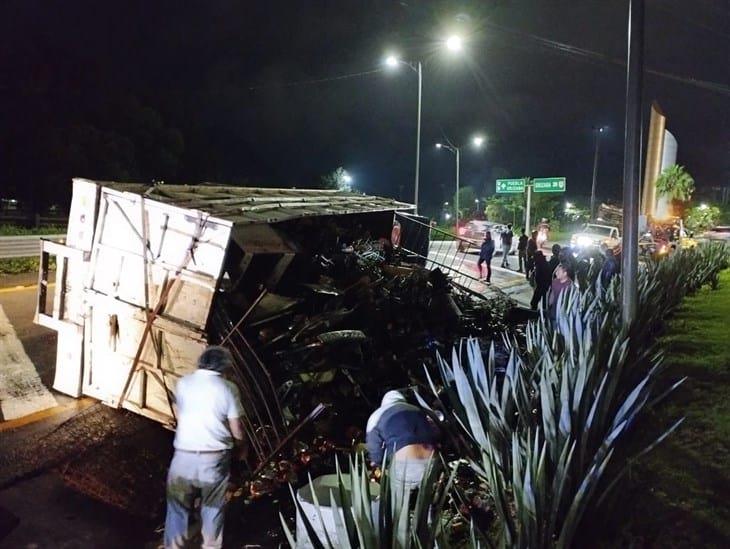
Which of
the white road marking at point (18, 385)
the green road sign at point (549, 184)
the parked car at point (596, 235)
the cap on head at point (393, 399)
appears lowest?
the white road marking at point (18, 385)

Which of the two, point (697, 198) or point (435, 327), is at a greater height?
point (697, 198)

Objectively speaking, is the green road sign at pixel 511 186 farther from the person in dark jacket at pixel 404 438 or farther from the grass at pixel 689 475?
the person in dark jacket at pixel 404 438

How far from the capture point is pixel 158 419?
568 centimetres

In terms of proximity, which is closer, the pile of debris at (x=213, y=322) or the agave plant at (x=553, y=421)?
the agave plant at (x=553, y=421)

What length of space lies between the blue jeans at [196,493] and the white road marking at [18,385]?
317cm

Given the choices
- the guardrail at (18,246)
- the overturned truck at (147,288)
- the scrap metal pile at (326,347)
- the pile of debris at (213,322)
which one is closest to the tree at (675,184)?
the scrap metal pile at (326,347)

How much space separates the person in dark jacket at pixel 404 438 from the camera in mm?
3816

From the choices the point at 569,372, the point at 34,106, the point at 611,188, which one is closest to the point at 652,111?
the point at 611,188

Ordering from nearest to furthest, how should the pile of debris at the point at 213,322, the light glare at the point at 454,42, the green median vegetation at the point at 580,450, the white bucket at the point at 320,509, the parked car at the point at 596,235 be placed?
1. the green median vegetation at the point at 580,450
2. the white bucket at the point at 320,509
3. the pile of debris at the point at 213,322
4. the light glare at the point at 454,42
5. the parked car at the point at 596,235

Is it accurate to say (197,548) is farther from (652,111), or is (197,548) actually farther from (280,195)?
(652,111)

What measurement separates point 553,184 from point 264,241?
3246 cm

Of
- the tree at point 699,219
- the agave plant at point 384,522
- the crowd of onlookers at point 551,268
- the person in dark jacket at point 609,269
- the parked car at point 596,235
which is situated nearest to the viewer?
the agave plant at point 384,522

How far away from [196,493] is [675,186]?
1930 inches

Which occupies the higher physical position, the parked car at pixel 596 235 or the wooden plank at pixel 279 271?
the parked car at pixel 596 235
